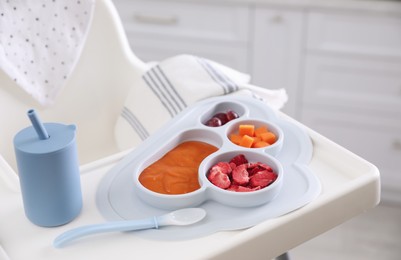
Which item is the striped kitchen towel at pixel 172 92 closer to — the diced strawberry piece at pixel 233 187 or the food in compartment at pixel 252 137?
→ the food in compartment at pixel 252 137

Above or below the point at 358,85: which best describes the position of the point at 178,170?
above

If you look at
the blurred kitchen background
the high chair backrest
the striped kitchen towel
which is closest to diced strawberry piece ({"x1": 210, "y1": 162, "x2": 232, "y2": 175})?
the striped kitchen towel

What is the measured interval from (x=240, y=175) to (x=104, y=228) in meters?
0.20

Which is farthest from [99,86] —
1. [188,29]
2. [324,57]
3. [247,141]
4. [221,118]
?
[324,57]

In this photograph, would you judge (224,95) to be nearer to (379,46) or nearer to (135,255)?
(135,255)

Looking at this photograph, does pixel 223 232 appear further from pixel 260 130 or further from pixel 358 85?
pixel 358 85

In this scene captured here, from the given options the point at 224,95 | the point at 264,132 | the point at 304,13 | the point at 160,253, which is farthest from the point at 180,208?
the point at 304,13

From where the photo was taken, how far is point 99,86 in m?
1.37

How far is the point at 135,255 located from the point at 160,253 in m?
0.03

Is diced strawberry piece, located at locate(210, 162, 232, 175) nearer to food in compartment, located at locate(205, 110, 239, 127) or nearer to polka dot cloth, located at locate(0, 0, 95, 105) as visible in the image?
food in compartment, located at locate(205, 110, 239, 127)

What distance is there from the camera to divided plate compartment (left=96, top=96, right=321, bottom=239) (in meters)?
0.84

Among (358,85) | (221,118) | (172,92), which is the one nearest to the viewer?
(221,118)

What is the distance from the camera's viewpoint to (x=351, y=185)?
883mm

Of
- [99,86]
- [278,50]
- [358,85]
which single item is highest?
[99,86]
